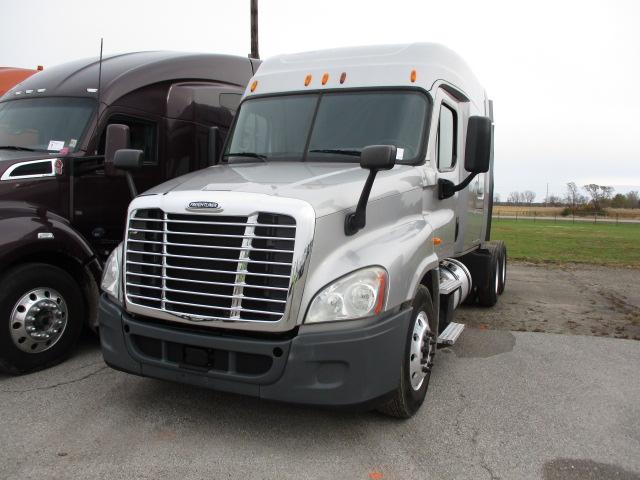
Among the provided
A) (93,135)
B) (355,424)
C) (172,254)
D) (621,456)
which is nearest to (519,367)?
(621,456)

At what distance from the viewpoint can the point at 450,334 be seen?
5.29 m

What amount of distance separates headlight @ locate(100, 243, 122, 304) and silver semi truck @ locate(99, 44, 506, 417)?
0.05 ft

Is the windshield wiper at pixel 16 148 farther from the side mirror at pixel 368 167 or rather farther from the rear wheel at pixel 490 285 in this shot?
the rear wheel at pixel 490 285

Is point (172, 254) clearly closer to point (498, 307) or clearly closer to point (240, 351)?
point (240, 351)

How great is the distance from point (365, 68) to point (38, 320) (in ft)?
12.3

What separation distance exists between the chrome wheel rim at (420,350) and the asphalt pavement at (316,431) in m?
0.30

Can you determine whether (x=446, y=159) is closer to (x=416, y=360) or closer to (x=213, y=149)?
(x=416, y=360)

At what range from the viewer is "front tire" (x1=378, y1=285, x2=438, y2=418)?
3.99 metres

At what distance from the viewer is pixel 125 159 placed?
456cm

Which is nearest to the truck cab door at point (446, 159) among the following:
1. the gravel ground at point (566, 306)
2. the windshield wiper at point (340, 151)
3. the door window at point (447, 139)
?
the door window at point (447, 139)

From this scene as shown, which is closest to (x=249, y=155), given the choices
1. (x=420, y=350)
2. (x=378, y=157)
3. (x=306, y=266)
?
(x=378, y=157)

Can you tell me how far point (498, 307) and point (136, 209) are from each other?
6392 millimetres

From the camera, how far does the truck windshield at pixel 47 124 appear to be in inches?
233

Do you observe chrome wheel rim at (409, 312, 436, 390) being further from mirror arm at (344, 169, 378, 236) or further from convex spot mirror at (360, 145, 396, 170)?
convex spot mirror at (360, 145, 396, 170)
